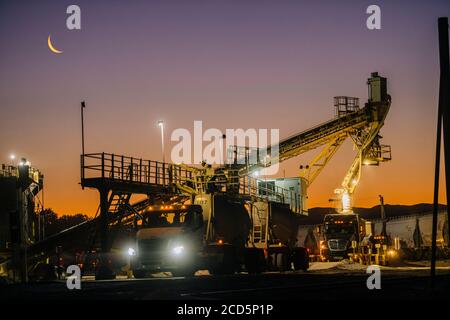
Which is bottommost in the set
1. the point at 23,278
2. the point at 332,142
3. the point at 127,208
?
the point at 23,278

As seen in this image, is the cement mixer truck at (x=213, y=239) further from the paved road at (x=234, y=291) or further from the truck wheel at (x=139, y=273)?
the paved road at (x=234, y=291)

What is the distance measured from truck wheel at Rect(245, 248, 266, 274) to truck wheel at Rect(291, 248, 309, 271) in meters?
4.30

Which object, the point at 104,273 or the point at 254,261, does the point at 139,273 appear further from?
the point at 254,261

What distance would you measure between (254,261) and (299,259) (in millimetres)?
5396

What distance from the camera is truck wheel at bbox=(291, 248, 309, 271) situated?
45.2 m

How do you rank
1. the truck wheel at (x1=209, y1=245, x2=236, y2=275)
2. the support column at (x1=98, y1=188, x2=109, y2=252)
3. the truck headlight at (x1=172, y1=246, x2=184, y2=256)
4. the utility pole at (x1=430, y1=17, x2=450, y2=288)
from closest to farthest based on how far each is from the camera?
the utility pole at (x1=430, y1=17, x2=450, y2=288) → the truck headlight at (x1=172, y1=246, x2=184, y2=256) → the truck wheel at (x1=209, y1=245, x2=236, y2=275) → the support column at (x1=98, y1=188, x2=109, y2=252)

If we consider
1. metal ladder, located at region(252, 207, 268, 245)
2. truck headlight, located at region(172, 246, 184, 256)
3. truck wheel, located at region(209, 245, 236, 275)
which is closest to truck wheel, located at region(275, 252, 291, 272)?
metal ladder, located at region(252, 207, 268, 245)

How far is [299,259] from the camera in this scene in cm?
4538

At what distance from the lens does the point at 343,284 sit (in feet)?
87.4

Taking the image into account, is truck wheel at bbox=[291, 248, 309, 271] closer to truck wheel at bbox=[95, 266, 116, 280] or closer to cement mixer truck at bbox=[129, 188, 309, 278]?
cement mixer truck at bbox=[129, 188, 309, 278]

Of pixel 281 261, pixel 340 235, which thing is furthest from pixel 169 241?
pixel 340 235

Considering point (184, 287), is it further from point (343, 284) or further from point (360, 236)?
point (360, 236)

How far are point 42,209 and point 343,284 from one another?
41868 millimetres
